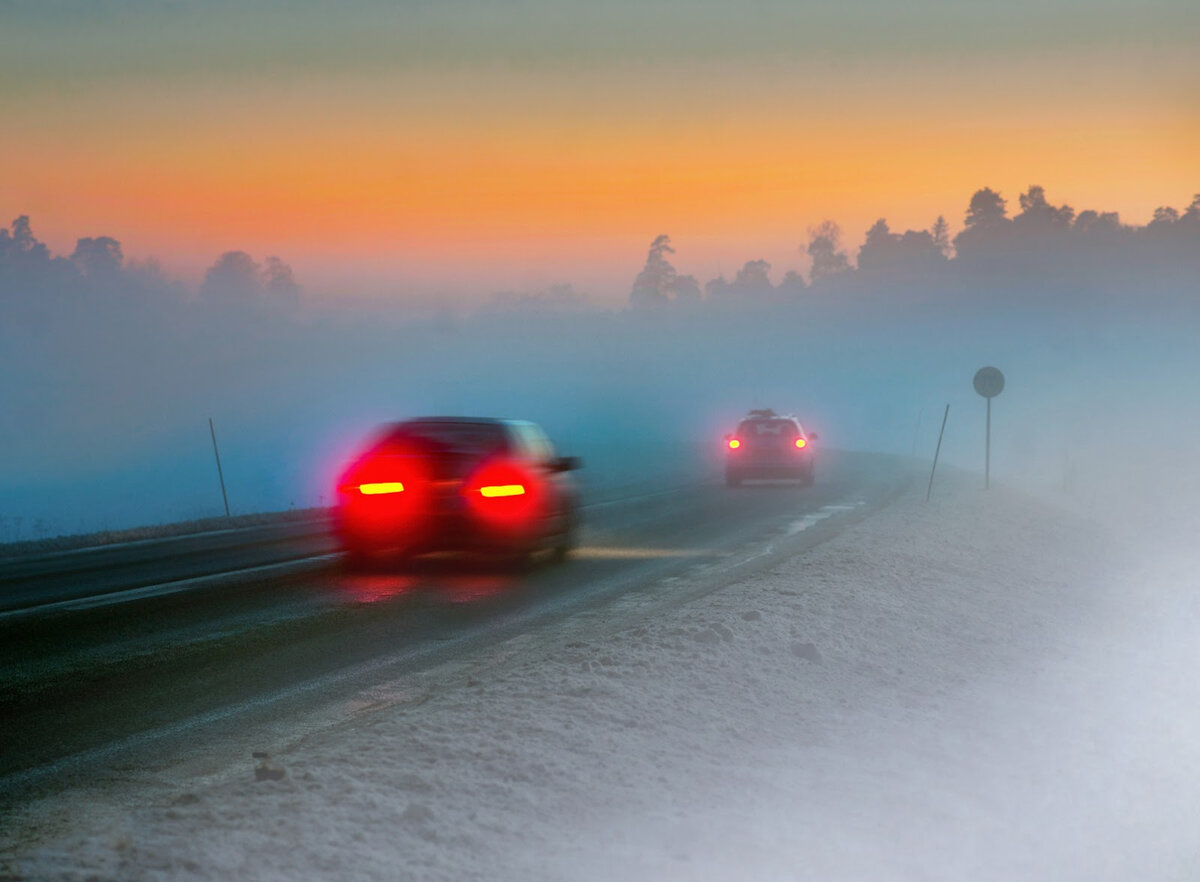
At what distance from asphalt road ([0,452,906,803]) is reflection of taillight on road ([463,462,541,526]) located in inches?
28.3

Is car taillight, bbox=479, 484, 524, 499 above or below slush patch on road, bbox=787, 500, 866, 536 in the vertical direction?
above

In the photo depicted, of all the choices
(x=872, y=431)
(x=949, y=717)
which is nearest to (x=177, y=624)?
(x=949, y=717)

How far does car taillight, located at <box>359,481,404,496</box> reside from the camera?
Answer: 49.8 ft

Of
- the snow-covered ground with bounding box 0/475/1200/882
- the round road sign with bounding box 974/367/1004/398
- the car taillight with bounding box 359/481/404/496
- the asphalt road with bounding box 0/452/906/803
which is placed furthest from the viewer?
the round road sign with bounding box 974/367/1004/398

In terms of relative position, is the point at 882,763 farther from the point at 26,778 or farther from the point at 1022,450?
the point at 1022,450

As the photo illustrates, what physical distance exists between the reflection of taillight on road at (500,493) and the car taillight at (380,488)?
2.69 feet

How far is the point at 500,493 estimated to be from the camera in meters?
15.2

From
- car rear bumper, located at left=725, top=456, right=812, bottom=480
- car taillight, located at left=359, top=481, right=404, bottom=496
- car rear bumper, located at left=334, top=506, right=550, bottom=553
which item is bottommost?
car rear bumper, located at left=725, top=456, right=812, bottom=480

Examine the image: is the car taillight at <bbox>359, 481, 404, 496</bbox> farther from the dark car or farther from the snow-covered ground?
the snow-covered ground

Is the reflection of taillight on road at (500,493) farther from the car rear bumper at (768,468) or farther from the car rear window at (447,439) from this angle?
the car rear bumper at (768,468)

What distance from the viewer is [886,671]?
948cm

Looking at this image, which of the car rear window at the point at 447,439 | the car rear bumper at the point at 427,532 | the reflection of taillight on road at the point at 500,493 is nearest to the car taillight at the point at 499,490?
the reflection of taillight on road at the point at 500,493

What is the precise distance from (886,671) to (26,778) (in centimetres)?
588

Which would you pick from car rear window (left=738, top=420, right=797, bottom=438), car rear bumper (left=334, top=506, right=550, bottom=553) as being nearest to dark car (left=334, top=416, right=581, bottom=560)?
car rear bumper (left=334, top=506, right=550, bottom=553)
